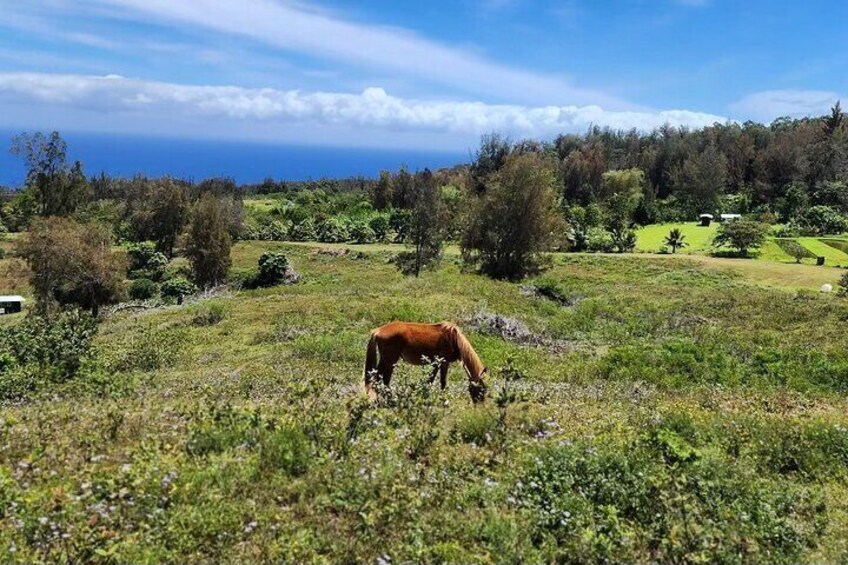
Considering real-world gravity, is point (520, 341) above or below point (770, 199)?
below

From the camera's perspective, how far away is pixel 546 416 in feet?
28.7

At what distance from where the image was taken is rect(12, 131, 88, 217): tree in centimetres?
4803

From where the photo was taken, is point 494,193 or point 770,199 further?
point 770,199

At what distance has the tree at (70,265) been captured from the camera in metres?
32.7

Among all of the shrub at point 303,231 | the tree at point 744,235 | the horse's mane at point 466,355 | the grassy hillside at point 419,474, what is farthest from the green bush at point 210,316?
the shrub at point 303,231

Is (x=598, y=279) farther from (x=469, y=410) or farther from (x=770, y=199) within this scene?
(x=770, y=199)

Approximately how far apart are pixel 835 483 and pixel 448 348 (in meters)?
5.94

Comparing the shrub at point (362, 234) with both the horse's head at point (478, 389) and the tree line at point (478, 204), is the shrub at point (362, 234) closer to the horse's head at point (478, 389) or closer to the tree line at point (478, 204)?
the tree line at point (478, 204)

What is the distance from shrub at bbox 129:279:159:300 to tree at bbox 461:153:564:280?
973 inches

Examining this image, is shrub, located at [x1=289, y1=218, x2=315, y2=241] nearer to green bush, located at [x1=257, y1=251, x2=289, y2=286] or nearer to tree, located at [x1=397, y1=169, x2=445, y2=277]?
tree, located at [x1=397, y1=169, x2=445, y2=277]

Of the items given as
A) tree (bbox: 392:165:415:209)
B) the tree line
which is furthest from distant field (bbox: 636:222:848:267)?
tree (bbox: 392:165:415:209)

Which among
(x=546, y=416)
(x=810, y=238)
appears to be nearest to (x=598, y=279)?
(x=810, y=238)

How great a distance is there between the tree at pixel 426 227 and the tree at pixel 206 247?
14.6 metres

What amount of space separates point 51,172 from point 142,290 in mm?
15106
